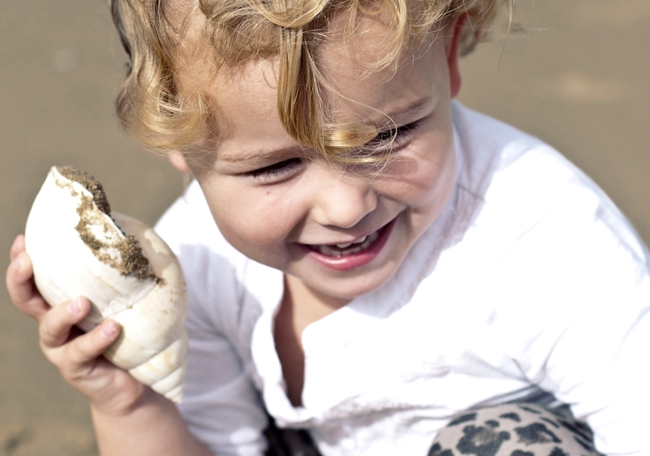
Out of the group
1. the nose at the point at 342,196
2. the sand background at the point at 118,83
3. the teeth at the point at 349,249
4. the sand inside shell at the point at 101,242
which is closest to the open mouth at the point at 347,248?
the teeth at the point at 349,249

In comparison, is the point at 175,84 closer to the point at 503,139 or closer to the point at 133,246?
the point at 133,246

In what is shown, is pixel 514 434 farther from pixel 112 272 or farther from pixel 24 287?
pixel 24 287

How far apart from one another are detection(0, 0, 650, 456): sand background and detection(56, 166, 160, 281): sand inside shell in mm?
987

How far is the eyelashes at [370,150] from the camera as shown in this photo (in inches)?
35.8

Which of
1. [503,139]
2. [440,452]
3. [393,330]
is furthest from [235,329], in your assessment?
[503,139]

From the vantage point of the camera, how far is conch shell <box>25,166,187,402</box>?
0.94 m

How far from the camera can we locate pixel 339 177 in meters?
0.91

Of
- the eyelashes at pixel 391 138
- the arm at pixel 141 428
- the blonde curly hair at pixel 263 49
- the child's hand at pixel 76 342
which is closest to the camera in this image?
the blonde curly hair at pixel 263 49

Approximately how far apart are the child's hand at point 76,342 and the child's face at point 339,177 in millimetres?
228

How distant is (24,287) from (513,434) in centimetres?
75

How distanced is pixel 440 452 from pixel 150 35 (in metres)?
0.73

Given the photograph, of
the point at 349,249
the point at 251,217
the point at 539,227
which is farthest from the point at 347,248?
the point at 539,227

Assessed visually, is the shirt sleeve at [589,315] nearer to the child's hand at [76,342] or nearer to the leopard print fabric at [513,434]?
the leopard print fabric at [513,434]

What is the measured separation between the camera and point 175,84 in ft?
2.98
